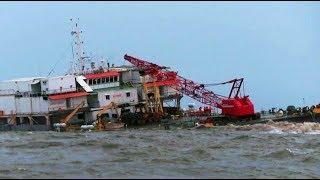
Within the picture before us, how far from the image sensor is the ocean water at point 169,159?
2495cm

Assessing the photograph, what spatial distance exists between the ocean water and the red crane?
63.2 ft

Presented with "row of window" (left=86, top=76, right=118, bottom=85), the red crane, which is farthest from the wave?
"row of window" (left=86, top=76, right=118, bottom=85)

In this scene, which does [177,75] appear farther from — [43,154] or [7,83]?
[43,154]

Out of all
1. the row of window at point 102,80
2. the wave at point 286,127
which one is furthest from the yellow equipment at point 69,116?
the wave at point 286,127

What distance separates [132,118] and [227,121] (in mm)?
11163

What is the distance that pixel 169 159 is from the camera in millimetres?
30062

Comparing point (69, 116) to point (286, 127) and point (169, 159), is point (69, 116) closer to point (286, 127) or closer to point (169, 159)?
point (286, 127)

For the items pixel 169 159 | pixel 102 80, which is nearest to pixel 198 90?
pixel 102 80

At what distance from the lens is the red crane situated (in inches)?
2625

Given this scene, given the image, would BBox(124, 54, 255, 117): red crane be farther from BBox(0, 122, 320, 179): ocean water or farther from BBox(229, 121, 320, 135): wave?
BBox(0, 122, 320, 179): ocean water

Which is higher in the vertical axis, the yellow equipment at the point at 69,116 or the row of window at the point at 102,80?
the row of window at the point at 102,80

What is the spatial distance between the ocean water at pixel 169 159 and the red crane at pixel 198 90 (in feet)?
63.2

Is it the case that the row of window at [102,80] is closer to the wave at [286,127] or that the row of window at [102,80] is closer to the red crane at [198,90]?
the red crane at [198,90]

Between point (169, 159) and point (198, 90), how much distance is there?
137 feet
